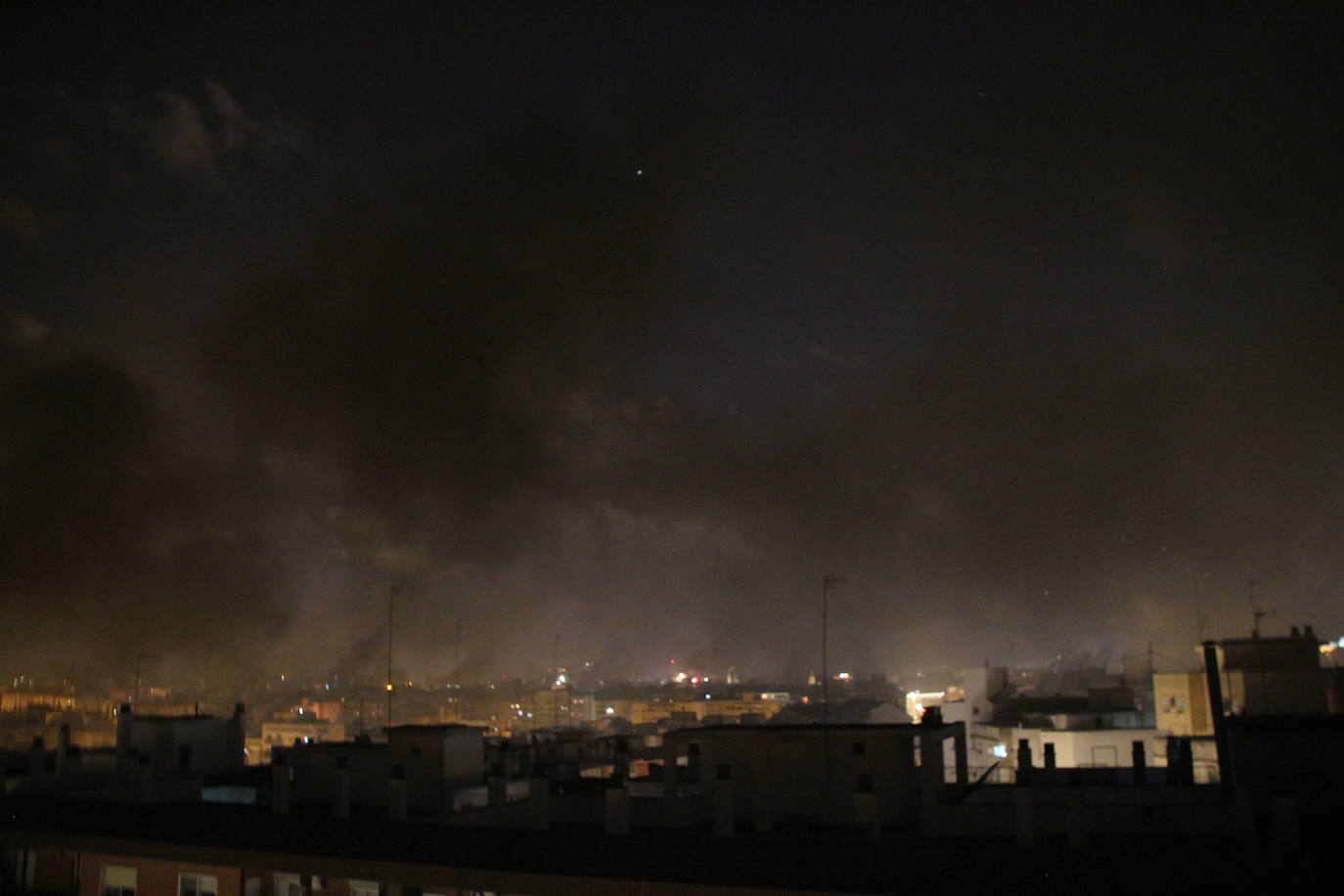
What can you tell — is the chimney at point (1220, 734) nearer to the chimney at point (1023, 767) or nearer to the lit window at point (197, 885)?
the chimney at point (1023, 767)

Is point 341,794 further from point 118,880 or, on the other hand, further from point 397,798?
point 118,880

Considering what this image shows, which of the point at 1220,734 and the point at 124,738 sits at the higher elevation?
the point at 124,738

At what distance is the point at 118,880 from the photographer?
34.1 feet

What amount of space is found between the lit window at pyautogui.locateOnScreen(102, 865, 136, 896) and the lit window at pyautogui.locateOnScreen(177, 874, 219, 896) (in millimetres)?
671

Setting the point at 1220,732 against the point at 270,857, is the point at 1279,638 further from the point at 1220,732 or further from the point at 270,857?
the point at 270,857

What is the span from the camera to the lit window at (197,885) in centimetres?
984

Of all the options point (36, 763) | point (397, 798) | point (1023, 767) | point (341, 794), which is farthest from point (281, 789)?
point (1023, 767)

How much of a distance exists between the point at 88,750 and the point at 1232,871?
16.4m

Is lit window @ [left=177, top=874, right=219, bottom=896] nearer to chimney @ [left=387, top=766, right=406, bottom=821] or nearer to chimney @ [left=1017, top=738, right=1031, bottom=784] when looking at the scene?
chimney @ [left=387, top=766, right=406, bottom=821]

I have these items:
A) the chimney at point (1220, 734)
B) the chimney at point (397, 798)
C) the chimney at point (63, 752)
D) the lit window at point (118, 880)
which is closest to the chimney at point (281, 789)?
the chimney at point (397, 798)

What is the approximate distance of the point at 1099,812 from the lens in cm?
958

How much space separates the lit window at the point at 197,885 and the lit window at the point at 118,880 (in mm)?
671

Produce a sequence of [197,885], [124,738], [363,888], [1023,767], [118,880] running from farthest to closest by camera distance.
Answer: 1. [124,738]
2. [1023,767]
3. [118,880]
4. [197,885]
5. [363,888]

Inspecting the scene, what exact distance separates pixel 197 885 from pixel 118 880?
1.10 metres
